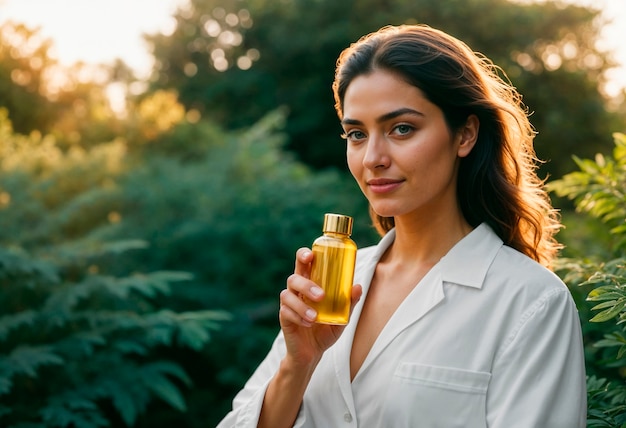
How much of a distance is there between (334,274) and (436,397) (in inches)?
17.2

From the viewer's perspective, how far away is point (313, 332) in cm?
205

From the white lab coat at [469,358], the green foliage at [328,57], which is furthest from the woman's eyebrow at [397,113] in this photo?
the green foliage at [328,57]

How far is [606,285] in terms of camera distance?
2.00m

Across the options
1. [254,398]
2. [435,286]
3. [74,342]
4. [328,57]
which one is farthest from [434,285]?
[328,57]

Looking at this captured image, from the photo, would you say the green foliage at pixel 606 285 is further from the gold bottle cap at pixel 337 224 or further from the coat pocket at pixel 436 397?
the gold bottle cap at pixel 337 224

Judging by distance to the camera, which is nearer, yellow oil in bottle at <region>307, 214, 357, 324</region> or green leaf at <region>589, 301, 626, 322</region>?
green leaf at <region>589, 301, 626, 322</region>

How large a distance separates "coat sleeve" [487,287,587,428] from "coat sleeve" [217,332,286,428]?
2.54 feet

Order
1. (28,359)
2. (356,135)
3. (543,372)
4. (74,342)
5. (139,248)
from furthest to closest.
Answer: (139,248), (74,342), (28,359), (356,135), (543,372)

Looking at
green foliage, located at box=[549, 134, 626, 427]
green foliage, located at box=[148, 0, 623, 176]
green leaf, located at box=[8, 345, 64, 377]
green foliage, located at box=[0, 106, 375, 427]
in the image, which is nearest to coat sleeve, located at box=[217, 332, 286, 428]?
green foliage, located at box=[549, 134, 626, 427]

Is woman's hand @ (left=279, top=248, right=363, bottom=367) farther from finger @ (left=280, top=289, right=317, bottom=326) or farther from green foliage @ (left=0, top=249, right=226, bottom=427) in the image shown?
green foliage @ (left=0, top=249, right=226, bottom=427)

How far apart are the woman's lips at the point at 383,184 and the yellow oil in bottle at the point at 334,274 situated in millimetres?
216

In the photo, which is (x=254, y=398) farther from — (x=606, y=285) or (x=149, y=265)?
(x=149, y=265)

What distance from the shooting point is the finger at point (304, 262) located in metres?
1.88

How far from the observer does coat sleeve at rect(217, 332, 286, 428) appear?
2197mm
